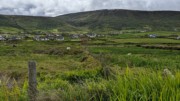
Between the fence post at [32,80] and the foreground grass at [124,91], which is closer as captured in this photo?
the foreground grass at [124,91]

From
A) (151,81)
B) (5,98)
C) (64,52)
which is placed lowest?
(64,52)

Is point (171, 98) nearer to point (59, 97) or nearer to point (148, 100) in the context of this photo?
point (148, 100)

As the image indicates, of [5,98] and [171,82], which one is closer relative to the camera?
[171,82]

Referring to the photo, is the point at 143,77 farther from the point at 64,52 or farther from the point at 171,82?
the point at 64,52

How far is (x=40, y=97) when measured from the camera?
16.7ft

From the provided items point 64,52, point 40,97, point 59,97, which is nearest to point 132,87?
point 59,97

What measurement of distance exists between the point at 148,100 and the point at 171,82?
1.89 feet

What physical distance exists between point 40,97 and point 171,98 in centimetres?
231

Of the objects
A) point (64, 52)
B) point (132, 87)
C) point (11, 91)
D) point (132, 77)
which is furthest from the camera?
point (64, 52)

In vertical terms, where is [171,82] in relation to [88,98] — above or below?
above

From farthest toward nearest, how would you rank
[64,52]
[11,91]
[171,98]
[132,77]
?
1. [64,52]
2. [11,91]
3. [132,77]
4. [171,98]

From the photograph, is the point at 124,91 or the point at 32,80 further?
the point at 32,80

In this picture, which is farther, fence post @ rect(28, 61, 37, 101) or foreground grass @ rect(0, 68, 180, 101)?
A: fence post @ rect(28, 61, 37, 101)

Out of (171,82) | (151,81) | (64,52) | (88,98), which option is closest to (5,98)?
(88,98)
